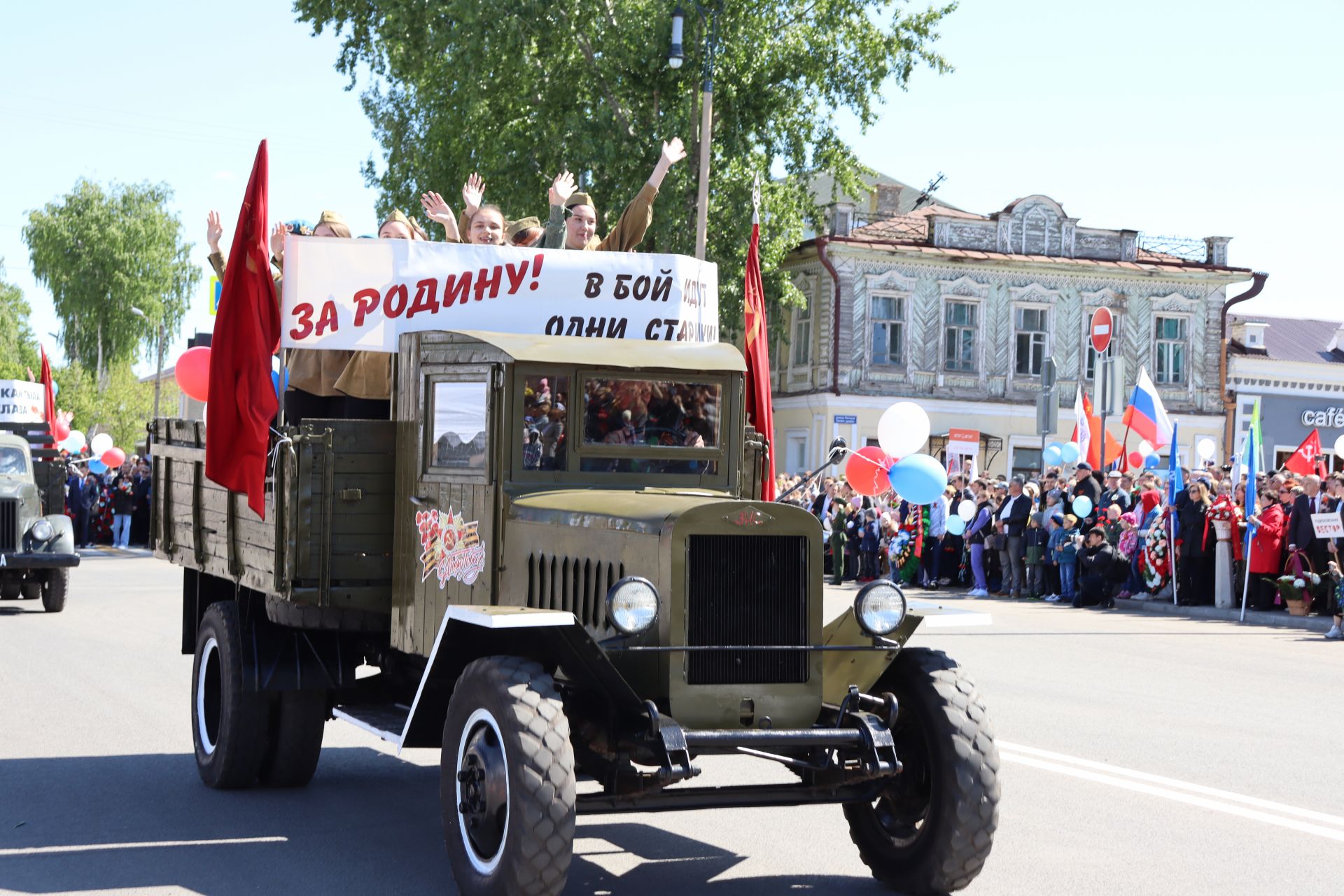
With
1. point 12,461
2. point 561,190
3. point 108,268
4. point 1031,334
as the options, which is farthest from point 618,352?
point 108,268

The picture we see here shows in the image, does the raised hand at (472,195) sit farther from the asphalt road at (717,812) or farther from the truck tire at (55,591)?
the truck tire at (55,591)

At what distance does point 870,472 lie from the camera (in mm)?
25344

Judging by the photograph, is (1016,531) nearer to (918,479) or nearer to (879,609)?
(918,479)

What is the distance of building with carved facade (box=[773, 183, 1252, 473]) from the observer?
154 ft

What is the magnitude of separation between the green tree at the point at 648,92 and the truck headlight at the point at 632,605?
29.3 m

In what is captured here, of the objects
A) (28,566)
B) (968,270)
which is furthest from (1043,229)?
(28,566)

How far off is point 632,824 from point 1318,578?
1494cm

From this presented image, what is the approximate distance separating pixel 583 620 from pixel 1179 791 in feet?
13.1

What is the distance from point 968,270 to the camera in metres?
47.6

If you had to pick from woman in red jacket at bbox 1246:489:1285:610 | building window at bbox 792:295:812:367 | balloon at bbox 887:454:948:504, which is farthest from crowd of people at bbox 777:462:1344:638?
building window at bbox 792:295:812:367

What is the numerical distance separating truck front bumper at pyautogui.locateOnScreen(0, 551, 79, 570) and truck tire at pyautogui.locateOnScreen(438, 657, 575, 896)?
13.8 meters

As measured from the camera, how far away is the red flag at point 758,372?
26.5ft

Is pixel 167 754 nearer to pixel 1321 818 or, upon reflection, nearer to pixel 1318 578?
pixel 1321 818

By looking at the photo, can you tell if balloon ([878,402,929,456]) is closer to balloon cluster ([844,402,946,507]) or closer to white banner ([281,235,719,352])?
balloon cluster ([844,402,946,507])
